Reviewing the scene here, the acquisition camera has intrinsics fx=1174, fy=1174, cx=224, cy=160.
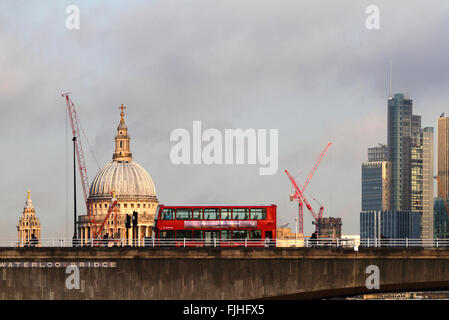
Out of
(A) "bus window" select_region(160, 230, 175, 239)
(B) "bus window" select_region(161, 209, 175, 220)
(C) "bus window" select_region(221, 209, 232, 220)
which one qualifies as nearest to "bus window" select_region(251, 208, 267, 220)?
(C) "bus window" select_region(221, 209, 232, 220)

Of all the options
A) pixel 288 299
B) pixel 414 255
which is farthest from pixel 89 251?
pixel 414 255

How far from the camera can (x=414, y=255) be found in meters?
85.4

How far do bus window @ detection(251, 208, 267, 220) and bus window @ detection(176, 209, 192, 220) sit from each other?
541 centimetres

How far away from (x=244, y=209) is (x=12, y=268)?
23104 millimetres

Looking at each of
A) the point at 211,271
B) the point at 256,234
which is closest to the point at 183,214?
the point at 256,234

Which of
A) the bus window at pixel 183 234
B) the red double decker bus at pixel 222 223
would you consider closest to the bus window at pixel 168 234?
the red double decker bus at pixel 222 223

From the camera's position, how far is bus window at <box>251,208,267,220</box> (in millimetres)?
100812

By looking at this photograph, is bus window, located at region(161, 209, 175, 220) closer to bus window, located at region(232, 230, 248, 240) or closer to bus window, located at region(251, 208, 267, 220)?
bus window, located at region(232, 230, 248, 240)

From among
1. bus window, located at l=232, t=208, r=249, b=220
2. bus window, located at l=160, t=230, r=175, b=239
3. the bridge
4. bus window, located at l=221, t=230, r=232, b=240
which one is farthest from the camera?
bus window, located at l=160, t=230, r=175, b=239

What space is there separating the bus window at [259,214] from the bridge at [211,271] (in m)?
15.5
